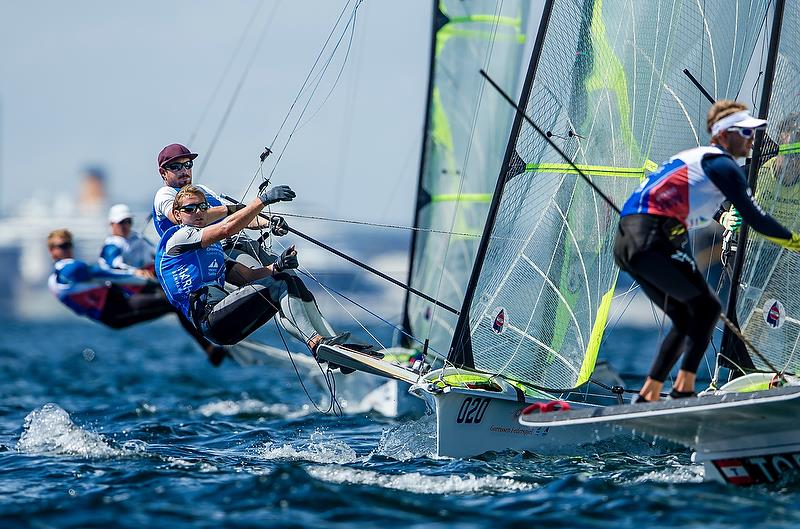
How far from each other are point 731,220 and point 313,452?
124 inches

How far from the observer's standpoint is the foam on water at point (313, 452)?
7484 millimetres

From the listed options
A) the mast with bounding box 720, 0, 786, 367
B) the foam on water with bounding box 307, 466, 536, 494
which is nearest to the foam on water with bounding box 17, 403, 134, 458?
the foam on water with bounding box 307, 466, 536, 494

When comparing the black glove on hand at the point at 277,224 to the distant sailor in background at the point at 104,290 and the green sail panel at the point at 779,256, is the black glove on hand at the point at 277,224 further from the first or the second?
the distant sailor in background at the point at 104,290

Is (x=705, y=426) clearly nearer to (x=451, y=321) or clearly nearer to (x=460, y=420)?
(x=460, y=420)

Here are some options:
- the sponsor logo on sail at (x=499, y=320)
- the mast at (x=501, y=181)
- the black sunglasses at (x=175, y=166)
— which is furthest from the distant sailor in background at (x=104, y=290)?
the sponsor logo on sail at (x=499, y=320)

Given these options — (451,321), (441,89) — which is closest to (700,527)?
(451,321)

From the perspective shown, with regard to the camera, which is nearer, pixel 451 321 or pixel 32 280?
pixel 451 321

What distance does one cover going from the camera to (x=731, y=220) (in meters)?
A: 7.63

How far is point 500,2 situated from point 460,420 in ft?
20.3

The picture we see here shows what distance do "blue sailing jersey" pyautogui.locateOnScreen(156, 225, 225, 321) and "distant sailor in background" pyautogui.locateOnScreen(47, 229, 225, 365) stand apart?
397 cm

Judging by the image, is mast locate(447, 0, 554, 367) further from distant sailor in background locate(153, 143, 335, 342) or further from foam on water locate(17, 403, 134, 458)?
foam on water locate(17, 403, 134, 458)

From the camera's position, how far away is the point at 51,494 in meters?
6.39

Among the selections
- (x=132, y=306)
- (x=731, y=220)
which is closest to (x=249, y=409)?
(x=132, y=306)

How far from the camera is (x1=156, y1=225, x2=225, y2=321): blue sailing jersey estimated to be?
7.71m
